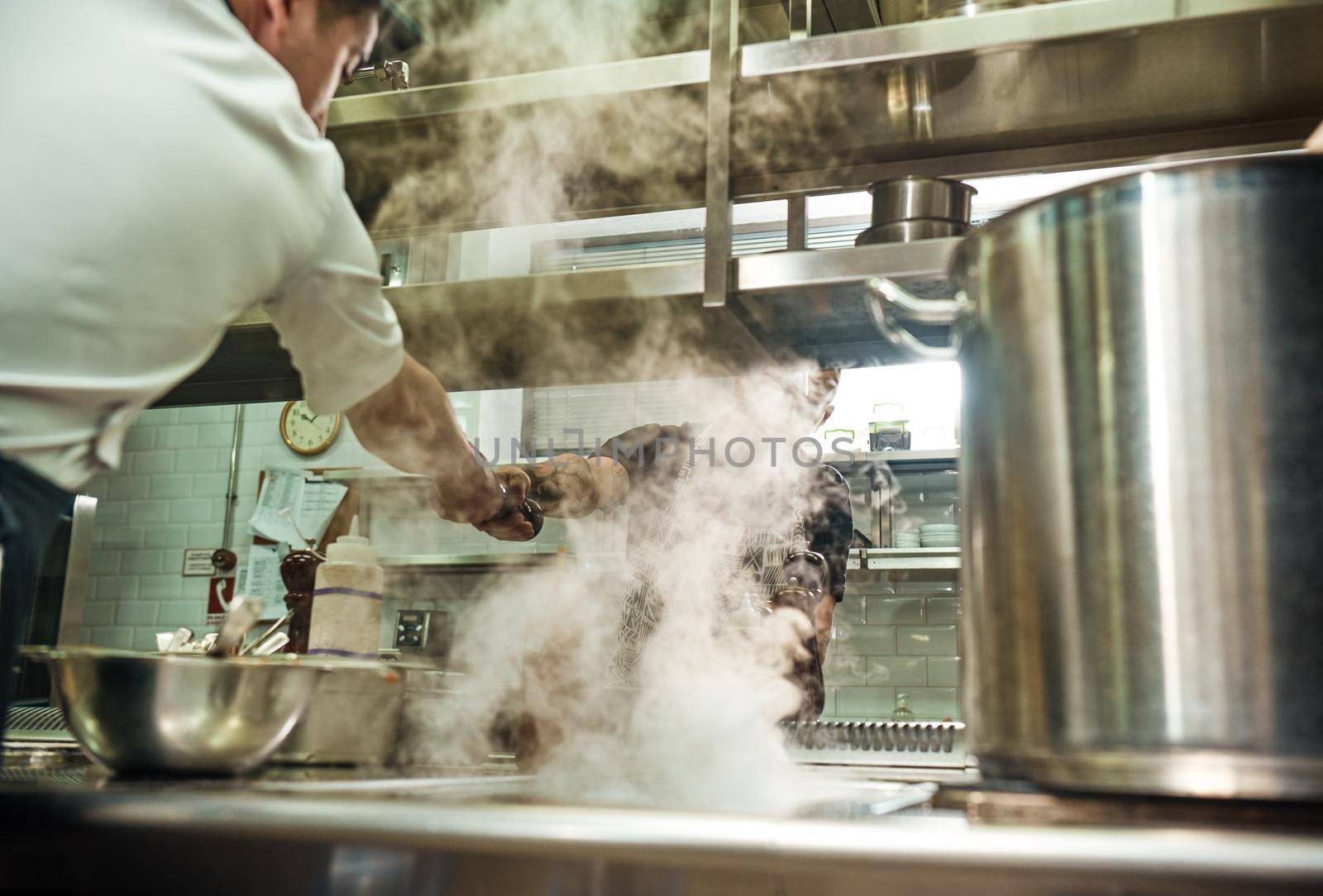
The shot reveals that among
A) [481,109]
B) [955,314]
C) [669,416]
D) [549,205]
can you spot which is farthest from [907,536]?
[955,314]

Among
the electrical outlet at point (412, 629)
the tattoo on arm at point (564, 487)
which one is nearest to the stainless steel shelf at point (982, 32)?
the tattoo on arm at point (564, 487)

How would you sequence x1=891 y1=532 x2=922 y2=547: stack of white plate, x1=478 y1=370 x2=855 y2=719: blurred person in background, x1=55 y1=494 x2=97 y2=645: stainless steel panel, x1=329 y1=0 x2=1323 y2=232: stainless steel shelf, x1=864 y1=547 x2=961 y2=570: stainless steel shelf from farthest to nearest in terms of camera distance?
x1=891 y1=532 x2=922 y2=547: stack of white plate < x1=864 y1=547 x2=961 y2=570: stainless steel shelf < x1=55 y1=494 x2=97 y2=645: stainless steel panel < x1=478 y1=370 x2=855 y2=719: blurred person in background < x1=329 y1=0 x2=1323 y2=232: stainless steel shelf

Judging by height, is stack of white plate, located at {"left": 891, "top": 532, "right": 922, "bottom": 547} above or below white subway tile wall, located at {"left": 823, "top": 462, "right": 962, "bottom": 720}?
above

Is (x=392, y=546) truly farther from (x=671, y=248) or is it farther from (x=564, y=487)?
(x=564, y=487)

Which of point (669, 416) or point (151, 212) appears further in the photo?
point (669, 416)

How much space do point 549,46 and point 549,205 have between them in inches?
12.8

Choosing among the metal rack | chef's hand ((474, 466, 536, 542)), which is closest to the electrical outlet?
the metal rack

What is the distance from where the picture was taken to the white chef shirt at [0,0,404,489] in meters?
0.70

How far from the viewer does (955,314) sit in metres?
0.74

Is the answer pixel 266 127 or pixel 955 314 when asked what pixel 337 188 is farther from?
pixel 955 314

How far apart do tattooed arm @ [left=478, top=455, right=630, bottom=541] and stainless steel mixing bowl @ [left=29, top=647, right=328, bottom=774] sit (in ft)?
1.63

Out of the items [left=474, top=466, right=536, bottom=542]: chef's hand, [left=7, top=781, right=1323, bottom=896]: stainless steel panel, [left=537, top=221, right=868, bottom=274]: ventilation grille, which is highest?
[left=537, top=221, right=868, bottom=274]: ventilation grille

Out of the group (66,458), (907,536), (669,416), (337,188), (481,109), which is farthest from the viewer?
(669,416)

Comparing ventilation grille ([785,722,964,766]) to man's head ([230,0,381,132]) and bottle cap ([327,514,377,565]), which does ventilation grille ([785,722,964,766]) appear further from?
man's head ([230,0,381,132])
